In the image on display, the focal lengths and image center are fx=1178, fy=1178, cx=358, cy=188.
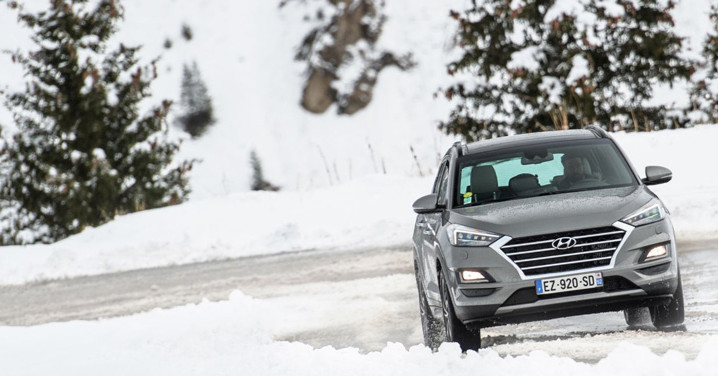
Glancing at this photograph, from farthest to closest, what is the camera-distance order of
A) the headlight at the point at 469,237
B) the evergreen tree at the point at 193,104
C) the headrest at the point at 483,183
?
the evergreen tree at the point at 193,104, the headrest at the point at 483,183, the headlight at the point at 469,237

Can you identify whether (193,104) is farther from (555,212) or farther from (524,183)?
(555,212)

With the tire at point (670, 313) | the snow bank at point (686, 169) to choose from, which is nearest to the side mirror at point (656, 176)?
the tire at point (670, 313)

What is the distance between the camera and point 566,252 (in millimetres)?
7945

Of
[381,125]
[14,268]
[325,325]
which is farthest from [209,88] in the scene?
[325,325]

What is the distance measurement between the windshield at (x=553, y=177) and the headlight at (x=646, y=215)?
0.67m

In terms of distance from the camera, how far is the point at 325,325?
11.6m

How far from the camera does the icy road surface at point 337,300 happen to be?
28.8 feet

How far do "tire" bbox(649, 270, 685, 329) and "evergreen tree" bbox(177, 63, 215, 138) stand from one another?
87.2 meters

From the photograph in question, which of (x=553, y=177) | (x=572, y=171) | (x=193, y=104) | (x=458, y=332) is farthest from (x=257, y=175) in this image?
(x=458, y=332)

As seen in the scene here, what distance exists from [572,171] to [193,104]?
8843 cm

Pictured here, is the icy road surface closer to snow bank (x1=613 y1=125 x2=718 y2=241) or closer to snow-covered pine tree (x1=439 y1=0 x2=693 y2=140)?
snow bank (x1=613 y1=125 x2=718 y2=241)

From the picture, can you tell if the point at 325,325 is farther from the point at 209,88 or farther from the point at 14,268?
the point at 209,88

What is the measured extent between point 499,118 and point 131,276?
12.9 metres

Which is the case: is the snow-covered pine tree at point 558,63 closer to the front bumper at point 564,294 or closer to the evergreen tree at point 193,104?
the front bumper at point 564,294
